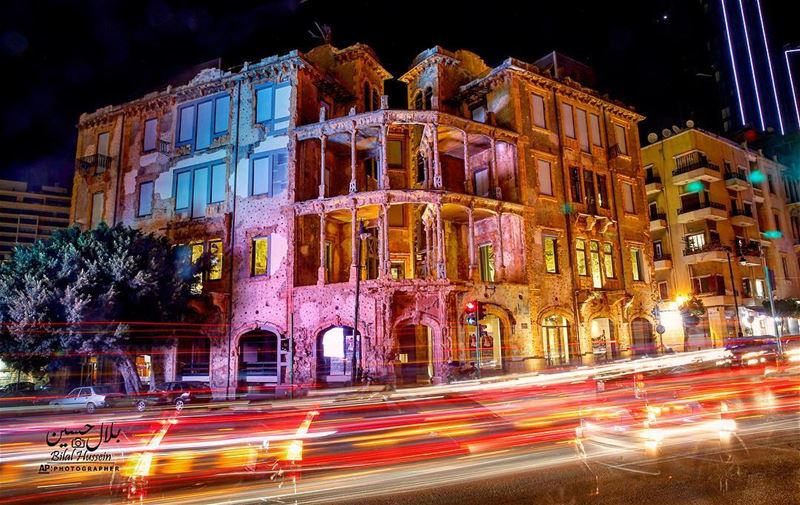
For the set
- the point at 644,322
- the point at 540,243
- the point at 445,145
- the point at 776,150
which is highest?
the point at 776,150

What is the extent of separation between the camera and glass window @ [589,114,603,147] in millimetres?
32438

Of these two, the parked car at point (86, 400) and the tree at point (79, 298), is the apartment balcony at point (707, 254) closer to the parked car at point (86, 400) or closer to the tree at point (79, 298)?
the tree at point (79, 298)

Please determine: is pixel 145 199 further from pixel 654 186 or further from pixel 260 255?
pixel 654 186

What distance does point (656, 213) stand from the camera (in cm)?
4119

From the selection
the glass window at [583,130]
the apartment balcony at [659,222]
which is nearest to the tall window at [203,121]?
the glass window at [583,130]

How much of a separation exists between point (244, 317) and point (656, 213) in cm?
3292

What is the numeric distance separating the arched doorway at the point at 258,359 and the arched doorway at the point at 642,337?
20902 mm

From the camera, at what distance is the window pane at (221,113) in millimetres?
28750

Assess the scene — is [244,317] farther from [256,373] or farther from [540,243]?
[540,243]

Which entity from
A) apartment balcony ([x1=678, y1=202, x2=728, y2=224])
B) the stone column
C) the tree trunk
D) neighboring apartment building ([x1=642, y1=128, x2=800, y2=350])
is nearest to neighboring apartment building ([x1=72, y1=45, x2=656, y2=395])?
the stone column

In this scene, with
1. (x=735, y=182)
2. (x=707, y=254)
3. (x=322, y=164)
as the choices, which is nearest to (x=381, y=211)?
(x=322, y=164)

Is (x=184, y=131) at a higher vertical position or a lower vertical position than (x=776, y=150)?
lower

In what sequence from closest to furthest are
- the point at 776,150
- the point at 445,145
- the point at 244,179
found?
the point at 244,179, the point at 445,145, the point at 776,150

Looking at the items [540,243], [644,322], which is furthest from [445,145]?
[644,322]
